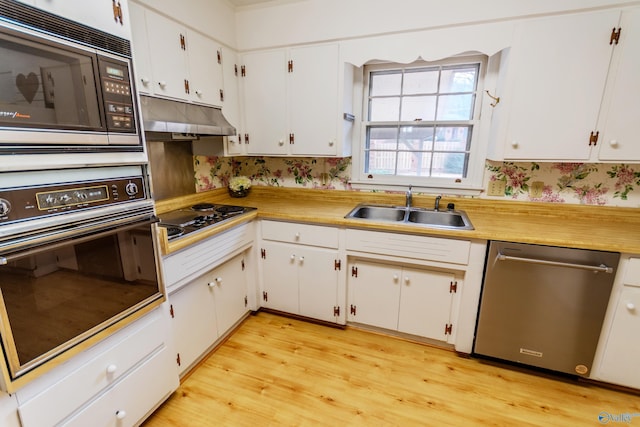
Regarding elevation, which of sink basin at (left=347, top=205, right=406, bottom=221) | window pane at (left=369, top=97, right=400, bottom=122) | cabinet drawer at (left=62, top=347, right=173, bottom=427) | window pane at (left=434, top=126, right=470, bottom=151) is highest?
window pane at (left=369, top=97, right=400, bottom=122)

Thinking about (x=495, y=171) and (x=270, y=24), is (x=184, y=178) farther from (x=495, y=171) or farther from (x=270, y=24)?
(x=495, y=171)

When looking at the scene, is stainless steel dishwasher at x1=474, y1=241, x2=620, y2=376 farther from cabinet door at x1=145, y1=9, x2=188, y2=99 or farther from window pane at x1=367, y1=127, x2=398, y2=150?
cabinet door at x1=145, y1=9, x2=188, y2=99

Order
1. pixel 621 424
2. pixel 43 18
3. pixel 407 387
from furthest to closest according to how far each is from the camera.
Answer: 1. pixel 407 387
2. pixel 621 424
3. pixel 43 18

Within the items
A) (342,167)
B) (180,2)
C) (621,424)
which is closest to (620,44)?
(342,167)

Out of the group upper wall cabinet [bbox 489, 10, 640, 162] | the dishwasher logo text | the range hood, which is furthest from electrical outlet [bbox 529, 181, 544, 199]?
the range hood

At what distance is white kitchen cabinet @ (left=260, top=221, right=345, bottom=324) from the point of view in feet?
7.15

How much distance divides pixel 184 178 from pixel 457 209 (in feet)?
6.94

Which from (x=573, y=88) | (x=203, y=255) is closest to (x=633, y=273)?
(x=573, y=88)

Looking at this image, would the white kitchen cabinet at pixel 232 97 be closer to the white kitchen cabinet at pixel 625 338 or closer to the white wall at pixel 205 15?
the white wall at pixel 205 15

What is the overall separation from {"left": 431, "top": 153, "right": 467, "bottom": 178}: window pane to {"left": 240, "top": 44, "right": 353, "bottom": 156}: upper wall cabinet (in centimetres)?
71

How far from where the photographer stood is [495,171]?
223 cm

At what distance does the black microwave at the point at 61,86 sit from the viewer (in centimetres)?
89

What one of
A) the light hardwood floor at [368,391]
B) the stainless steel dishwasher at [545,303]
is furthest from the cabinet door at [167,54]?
the stainless steel dishwasher at [545,303]

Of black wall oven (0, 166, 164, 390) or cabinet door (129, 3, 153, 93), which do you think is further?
cabinet door (129, 3, 153, 93)
